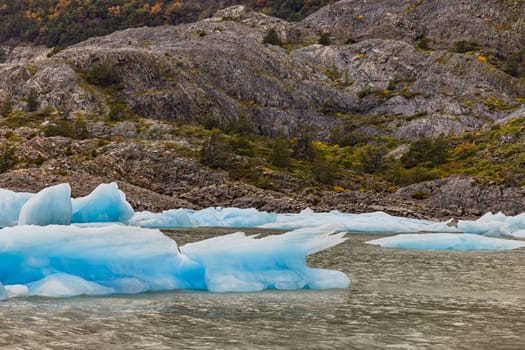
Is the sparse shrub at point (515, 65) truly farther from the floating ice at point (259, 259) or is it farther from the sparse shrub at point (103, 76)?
the floating ice at point (259, 259)

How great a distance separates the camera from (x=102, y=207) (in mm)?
34312

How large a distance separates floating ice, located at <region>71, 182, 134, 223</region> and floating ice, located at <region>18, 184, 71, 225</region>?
257 inches

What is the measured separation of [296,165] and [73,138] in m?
26.2

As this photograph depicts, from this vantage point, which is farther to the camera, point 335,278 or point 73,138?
point 73,138


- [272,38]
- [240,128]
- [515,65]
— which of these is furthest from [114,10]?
[515,65]

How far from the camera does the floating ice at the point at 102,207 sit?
32812 millimetres

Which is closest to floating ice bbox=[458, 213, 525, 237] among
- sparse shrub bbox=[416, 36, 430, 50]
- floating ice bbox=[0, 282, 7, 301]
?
floating ice bbox=[0, 282, 7, 301]

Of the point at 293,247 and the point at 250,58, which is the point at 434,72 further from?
the point at 293,247

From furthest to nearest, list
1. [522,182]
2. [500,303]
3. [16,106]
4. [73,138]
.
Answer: [16,106] < [73,138] < [522,182] < [500,303]

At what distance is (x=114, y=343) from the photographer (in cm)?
860

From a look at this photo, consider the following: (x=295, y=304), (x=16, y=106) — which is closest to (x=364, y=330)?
(x=295, y=304)

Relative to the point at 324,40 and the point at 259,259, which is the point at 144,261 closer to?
the point at 259,259

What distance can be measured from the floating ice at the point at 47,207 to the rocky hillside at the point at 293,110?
26044 millimetres

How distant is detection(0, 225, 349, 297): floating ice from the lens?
497 inches
